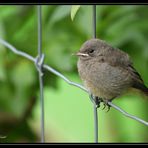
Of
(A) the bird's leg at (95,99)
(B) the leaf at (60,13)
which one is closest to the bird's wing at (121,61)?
(A) the bird's leg at (95,99)

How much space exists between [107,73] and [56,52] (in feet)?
3.00

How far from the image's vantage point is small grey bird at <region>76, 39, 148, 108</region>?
535cm

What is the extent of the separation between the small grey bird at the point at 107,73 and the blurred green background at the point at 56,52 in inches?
7.4

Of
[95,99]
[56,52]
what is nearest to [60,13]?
[56,52]

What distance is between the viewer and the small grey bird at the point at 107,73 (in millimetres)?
5352

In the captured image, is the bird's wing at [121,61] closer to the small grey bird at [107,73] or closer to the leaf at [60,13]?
the small grey bird at [107,73]

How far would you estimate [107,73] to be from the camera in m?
5.39

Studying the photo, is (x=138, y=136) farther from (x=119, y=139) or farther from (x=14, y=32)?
(x=14, y=32)

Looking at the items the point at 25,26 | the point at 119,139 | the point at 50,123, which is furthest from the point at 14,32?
the point at 50,123

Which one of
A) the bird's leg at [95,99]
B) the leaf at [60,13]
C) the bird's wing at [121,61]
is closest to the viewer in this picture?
the bird's wing at [121,61]

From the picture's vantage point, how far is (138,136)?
6738 mm

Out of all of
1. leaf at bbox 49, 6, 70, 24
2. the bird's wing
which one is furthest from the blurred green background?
the bird's wing

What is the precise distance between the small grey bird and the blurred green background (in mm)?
188

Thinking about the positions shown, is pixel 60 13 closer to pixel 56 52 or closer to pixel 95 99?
pixel 56 52
